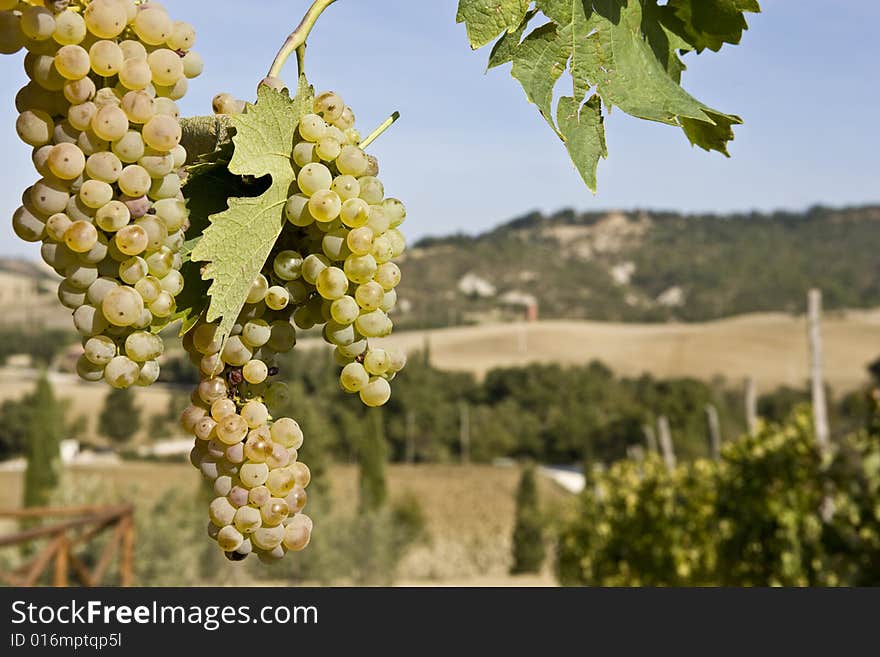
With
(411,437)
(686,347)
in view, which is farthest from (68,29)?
(686,347)

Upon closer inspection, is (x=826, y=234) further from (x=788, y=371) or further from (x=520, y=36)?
(x=520, y=36)

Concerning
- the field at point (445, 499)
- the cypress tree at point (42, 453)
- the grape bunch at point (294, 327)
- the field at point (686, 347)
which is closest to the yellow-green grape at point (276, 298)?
the grape bunch at point (294, 327)

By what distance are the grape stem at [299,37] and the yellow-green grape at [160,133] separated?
95mm

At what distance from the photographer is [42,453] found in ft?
81.1

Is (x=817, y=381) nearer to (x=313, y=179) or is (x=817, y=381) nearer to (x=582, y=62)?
(x=582, y=62)

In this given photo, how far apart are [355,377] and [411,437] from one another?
41.0 m

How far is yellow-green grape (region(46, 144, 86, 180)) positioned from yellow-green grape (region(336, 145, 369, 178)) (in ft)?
0.56

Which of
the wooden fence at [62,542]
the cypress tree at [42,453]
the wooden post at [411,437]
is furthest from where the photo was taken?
the wooden post at [411,437]

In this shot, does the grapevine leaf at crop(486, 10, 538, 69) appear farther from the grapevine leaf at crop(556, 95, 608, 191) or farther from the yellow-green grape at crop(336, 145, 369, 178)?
the yellow-green grape at crop(336, 145, 369, 178)

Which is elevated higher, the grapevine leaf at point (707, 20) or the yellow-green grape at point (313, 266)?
the grapevine leaf at point (707, 20)

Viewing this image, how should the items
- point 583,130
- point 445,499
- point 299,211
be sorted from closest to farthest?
point 299,211
point 583,130
point 445,499

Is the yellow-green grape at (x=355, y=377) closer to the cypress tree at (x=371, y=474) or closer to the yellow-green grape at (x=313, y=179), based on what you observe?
the yellow-green grape at (x=313, y=179)

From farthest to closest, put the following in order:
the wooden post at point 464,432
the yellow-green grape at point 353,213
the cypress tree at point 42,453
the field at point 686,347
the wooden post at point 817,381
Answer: the field at point 686,347 < the wooden post at point 464,432 < the cypress tree at point 42,453 < the wooden post at point 817,381 < the yellow-green grape at point 353,213

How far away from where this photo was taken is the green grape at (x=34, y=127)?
0.56 metres
